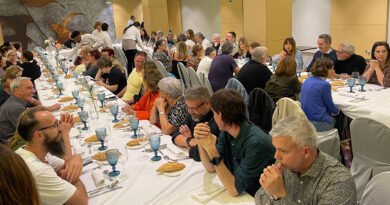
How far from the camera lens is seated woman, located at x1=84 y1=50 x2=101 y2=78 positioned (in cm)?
709

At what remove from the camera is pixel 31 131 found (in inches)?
89.0

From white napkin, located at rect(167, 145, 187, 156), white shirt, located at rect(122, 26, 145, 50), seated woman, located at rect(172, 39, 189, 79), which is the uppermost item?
white shirt, located at rect(122, 26, 145, 50)

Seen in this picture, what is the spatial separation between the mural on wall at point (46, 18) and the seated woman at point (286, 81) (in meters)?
11.9

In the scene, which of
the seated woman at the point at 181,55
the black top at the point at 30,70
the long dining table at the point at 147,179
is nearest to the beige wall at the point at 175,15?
the seated woman at the point at 181,55

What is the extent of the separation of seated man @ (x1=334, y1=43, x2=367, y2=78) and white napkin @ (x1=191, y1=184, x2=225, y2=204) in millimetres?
3712

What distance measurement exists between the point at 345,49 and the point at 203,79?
212 cm

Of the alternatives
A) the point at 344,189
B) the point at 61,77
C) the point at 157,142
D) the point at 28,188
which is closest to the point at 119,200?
the point at 157,142

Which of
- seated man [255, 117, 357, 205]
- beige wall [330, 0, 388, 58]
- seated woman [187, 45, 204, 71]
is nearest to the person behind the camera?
seated man [255, 117, 357, 205]

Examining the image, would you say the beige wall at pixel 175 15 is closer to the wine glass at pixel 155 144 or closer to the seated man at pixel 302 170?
the wine glass at pixel 155 144

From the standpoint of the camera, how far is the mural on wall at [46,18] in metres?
13.5

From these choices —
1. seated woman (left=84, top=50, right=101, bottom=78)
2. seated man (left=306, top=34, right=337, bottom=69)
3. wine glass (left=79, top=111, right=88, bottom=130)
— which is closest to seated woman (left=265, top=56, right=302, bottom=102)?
seated man (left=306, top=34, right=337, bottom=69)

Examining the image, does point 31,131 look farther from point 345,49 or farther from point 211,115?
point 345,49

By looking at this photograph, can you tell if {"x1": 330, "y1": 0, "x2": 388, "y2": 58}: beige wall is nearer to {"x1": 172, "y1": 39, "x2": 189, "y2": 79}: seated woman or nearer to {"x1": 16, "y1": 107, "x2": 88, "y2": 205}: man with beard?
{"x1": 172, "y1": 39, "x2": 189, "y2": 79}: seated woman

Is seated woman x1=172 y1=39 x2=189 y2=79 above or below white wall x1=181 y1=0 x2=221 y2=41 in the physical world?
below
